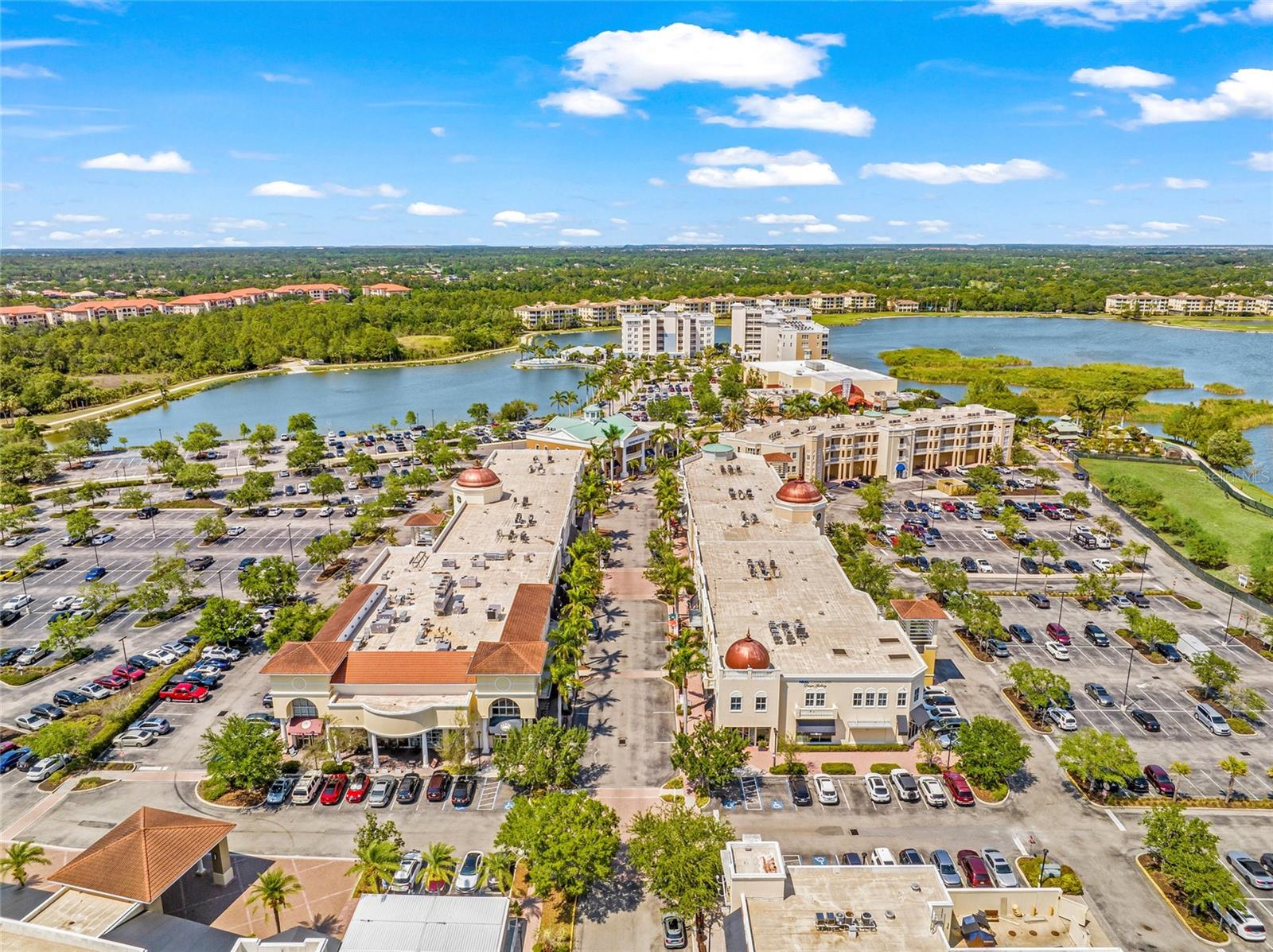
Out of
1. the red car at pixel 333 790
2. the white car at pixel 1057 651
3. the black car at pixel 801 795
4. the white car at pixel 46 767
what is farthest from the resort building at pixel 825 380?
the white car at pixel 46 767

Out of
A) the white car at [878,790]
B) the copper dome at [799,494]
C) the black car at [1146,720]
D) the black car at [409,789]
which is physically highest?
the copper dome at [799,494]

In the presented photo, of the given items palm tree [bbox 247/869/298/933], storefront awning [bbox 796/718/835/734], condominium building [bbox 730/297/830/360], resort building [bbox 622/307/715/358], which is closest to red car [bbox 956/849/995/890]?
storefront awning [bbox 796/718/835/734]

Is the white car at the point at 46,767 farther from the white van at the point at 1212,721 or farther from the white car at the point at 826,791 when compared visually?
the white van at the point at 1212,721

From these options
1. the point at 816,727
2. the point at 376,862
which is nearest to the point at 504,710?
the point at 376,862

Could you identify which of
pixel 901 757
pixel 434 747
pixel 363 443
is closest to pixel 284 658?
pixel 434 747

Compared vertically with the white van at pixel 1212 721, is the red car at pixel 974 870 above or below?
below

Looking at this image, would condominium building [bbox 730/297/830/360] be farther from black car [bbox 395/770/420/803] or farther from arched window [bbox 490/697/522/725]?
black car [bbox 395/770/420/803]
